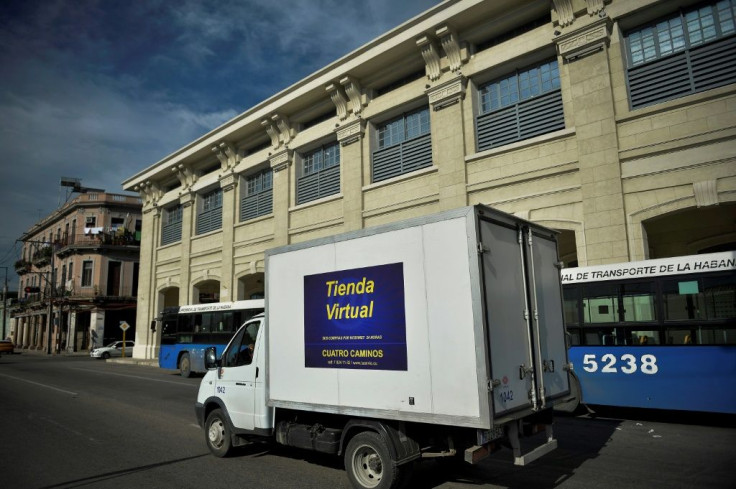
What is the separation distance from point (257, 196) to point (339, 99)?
740 cm

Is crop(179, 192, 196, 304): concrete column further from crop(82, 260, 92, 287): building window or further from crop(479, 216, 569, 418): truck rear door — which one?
crop(479, 216, 569, 418): truck rear door

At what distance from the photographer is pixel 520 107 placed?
16109 mm

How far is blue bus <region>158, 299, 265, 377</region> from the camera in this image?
20.0 meters

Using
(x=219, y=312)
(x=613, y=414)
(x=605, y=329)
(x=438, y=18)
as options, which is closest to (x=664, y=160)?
(x=605, y=329)

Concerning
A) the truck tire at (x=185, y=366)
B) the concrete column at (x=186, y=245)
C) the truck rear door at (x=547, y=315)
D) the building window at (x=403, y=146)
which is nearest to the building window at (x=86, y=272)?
the concrete column at (x=186, y=245)

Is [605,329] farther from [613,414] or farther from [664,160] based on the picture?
[664,160]

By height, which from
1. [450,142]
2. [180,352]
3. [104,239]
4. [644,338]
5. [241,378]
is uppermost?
[104,239]

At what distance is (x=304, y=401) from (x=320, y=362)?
57cm

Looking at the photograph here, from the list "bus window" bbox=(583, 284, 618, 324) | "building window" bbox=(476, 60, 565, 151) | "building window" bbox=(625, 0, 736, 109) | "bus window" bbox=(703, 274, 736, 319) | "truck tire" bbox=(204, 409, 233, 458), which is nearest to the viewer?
"truck tire" bbox=(204, 409, 233, 458)

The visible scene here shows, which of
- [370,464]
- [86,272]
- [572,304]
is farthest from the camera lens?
[86,272]

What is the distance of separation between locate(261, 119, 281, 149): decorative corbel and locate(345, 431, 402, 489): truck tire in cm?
2028

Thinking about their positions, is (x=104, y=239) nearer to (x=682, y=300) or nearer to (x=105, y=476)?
(x=105, y=476)

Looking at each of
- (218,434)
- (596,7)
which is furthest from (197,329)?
(596,7)

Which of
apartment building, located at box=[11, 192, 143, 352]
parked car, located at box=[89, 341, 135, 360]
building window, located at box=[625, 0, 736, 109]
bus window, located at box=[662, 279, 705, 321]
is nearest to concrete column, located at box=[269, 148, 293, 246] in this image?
building window, located at box=[625, 0, 736, 109]
